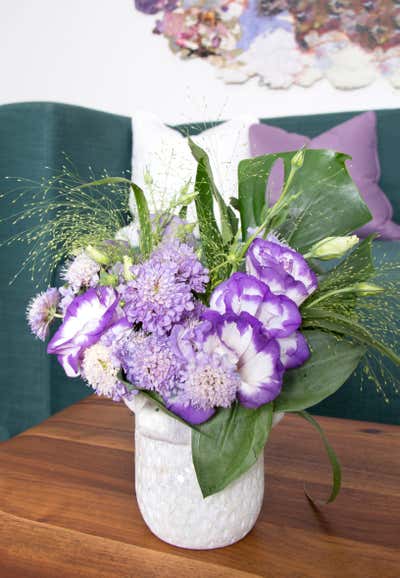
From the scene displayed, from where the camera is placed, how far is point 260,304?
0.41m

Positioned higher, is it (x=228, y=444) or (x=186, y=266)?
(x=186, y=266)

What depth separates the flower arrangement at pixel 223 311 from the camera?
0.41 m

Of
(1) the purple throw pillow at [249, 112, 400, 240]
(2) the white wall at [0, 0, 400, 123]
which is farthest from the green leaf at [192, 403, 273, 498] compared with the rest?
(2) the white wall at [0, 0, 400, 123]

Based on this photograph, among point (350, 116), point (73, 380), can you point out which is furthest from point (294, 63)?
point (73, 380)

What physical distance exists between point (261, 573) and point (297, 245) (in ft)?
0.92

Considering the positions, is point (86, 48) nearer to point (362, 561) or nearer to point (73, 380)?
point (73, 380)

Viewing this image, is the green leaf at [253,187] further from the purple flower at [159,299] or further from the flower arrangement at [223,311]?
the purple flower at [159,299]

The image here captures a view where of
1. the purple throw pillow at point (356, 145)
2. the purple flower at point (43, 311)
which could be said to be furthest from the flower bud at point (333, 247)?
the purple throw pillow at point (356, 145)

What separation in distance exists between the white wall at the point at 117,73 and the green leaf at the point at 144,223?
1.96m

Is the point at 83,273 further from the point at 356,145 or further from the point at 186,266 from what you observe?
the point at 356,145

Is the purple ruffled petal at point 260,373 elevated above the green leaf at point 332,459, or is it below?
above

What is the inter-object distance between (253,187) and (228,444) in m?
0.24

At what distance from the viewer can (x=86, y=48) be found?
2664 millimetres

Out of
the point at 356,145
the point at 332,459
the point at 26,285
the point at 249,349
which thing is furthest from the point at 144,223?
the point at 356,145
